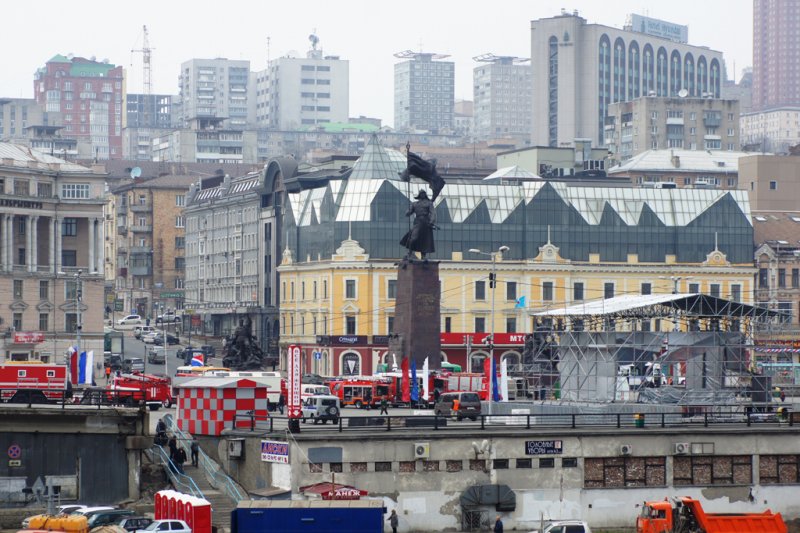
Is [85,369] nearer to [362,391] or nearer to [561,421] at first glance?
[362,391]

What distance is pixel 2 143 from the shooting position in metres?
145

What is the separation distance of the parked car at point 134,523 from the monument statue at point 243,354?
67.7m

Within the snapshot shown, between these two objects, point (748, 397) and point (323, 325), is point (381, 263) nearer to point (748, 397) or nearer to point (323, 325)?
point (323, 325)

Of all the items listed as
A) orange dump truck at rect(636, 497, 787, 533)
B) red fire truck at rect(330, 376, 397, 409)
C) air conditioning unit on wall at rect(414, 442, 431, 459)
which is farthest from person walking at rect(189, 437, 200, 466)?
red fire truck at rect(330, 376, 397, 409)

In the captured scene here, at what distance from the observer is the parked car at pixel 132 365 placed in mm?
132000

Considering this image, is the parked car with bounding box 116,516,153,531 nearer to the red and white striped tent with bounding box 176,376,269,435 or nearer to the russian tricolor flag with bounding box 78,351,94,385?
the red and white striped tent with bounding box 176,376,269,435

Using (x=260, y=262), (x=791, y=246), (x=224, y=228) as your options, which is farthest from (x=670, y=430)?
(x=224, y=228)

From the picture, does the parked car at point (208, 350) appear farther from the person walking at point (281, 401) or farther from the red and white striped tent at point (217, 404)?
the red and white striped tent at point (217, 404)

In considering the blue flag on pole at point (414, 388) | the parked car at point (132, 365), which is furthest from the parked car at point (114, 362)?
the blue flag on pole at point (414, 388)

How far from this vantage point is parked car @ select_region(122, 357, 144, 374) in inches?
5197

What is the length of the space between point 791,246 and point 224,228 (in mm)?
63189

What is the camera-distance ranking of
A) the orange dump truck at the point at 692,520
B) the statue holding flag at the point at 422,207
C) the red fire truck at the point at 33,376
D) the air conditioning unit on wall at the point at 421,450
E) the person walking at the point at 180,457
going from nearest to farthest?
1. the orange dump truck at the point at 692,520
2. the air conditioning unit on wall at the point at 421,450
3. the person walking at the point at 180,457
4. the red fire truck at the point at 33,376
5. the statue holding flag at the point at 422,207

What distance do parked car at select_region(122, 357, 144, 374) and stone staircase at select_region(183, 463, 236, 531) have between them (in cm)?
6735

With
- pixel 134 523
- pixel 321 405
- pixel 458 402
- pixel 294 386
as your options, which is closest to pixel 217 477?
pixel 294 386
